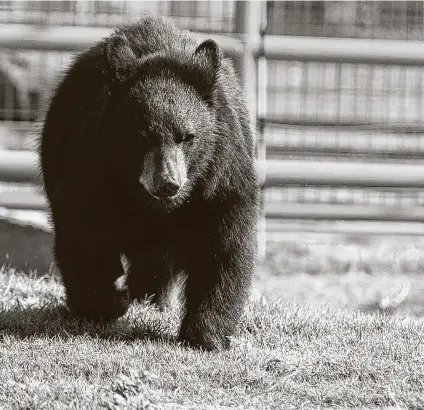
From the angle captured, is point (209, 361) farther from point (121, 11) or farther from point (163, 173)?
point (121, 11)

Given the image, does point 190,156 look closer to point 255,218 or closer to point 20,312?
point 255,218

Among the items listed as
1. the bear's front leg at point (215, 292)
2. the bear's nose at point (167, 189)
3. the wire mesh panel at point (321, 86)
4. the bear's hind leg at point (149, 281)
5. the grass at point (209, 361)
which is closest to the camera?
the grass at point (209, 361)

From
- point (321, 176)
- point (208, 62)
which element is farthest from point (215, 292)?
point (321, 176)

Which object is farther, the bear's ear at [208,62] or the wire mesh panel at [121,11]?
the wire mesh panel at [121,11]

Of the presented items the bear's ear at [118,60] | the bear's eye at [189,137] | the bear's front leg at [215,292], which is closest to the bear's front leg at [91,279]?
the bear's front leg at [215,292]

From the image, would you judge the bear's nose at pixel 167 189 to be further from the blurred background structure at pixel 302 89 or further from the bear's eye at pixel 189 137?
the blurred background structure at pixel 302 89

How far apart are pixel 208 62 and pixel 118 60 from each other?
432 millimetres

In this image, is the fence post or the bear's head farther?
the fence post

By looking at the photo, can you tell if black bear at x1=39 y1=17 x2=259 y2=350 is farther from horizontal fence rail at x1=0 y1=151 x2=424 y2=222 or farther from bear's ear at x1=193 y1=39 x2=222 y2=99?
horizontal fence rail at x1=0 y1=151 x2=424 y2=222

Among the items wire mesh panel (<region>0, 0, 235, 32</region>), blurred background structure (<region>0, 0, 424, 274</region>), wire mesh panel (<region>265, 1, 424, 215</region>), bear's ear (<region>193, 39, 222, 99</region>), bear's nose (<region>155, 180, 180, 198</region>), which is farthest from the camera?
wire mesh panel (<region>265, 1, 424, 215</region>)

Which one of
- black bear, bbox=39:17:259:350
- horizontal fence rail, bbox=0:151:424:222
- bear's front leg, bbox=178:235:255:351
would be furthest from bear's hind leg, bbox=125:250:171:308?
horizontal fence rail, bbox=0:151:424:222

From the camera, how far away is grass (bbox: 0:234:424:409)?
3.65 meters

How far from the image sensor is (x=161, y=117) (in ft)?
14.0

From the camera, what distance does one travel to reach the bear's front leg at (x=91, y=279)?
188 inches
